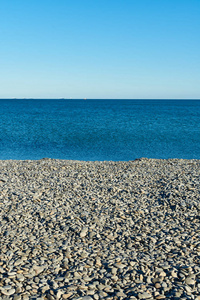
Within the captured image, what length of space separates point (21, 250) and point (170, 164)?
43.2 feet

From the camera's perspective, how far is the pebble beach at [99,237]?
5.89 meters

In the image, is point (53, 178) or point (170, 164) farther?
point (170, 164)

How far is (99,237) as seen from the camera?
802 cm

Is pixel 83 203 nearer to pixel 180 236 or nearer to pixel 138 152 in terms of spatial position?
pixel 180 236

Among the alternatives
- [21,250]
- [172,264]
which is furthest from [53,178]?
[172,264]

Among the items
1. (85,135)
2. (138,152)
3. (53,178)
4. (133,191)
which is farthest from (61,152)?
(133,191)

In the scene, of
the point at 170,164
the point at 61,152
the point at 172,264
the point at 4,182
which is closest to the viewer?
the point at 172,264

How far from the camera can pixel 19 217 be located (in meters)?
9.28

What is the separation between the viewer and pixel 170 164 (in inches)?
736

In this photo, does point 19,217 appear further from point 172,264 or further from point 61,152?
point 61,152

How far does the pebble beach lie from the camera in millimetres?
5895

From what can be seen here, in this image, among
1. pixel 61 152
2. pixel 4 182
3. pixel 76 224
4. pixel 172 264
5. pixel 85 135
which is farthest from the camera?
pixel 85 135

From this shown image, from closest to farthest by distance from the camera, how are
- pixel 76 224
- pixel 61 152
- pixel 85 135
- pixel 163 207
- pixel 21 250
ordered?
1. pixel 21 250
2. pixel 76 224
3. pixel 163 207
4. pixel 61 152
5. pixel 85 135

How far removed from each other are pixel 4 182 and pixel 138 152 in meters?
16.9
